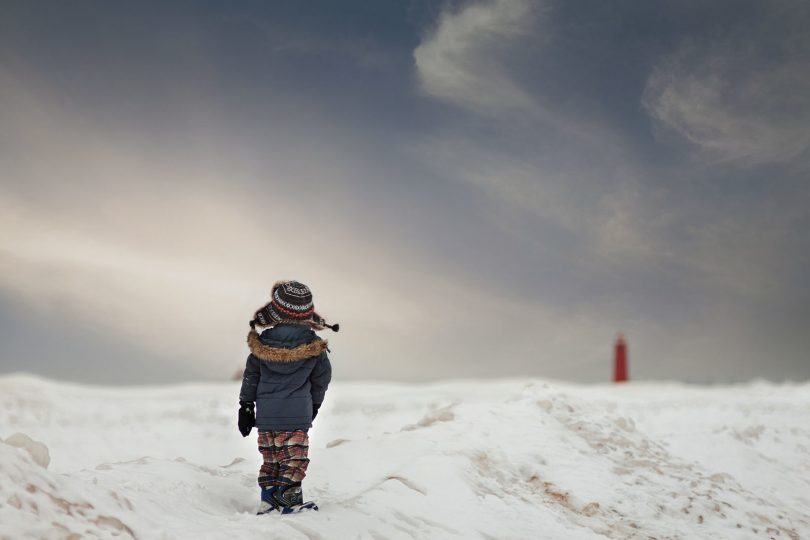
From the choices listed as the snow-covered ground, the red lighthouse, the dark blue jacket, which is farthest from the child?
the red lighthouse

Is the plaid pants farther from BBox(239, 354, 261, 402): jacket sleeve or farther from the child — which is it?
BBox(239, 354, 261, 402): jacket sleeve

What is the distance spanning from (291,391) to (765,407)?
14.9 metres

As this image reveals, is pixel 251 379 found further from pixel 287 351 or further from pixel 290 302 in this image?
pixel 290 302

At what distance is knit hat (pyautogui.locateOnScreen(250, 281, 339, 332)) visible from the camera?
5.88 metres

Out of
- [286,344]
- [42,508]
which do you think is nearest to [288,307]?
[286,344]

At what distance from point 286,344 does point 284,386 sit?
1.18 ft

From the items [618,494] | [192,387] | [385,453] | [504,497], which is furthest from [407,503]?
[192,387]

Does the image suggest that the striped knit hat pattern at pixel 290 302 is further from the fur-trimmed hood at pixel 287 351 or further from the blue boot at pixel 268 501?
the blue boot at pixel 268 501

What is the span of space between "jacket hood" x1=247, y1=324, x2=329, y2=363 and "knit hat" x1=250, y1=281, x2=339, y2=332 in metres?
0.07

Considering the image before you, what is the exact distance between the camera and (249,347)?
5.95 metres

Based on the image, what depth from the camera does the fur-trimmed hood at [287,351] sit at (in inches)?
228

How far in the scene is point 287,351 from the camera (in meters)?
5.78

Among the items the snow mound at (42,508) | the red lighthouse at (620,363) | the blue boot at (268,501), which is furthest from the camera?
the red lighthouse at (620,363)

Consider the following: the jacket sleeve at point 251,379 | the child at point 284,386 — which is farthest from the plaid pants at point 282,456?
the jacket sleeve at point 251,379
